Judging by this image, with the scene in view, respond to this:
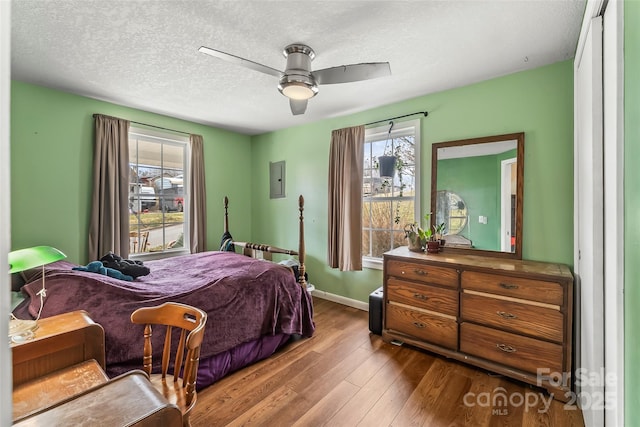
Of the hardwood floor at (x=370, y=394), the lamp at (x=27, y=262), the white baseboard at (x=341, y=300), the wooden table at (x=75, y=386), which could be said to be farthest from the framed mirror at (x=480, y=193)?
the lamp at (x=27, y=262)

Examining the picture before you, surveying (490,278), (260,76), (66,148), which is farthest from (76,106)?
(490,278)

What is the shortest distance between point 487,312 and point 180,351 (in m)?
2.08

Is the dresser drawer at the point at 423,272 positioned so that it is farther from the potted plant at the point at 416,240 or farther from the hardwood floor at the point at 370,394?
the hardwood floor at the point at 370,394

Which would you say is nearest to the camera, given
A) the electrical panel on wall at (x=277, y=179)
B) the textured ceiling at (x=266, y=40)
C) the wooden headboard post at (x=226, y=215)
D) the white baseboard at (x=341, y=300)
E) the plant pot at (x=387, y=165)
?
the textured ceiling at (x=266, y=40)

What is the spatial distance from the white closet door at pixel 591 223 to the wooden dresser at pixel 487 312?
0.14 meters

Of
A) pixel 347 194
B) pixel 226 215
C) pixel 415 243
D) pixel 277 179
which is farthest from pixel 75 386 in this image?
pixel 277 179

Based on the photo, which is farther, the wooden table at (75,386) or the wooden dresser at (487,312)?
the wooden dresser at (487,312)

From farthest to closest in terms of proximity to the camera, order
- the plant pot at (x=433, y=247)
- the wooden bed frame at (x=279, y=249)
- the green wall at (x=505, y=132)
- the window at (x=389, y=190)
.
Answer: the window at (x=389, y=190) < the wooden bed frame at (x=279, y=249) < the plant pot at (x=433, y=247) < the green wall at (x=505, y=132)

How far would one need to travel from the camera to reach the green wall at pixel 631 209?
86 cm

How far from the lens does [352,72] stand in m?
1.95


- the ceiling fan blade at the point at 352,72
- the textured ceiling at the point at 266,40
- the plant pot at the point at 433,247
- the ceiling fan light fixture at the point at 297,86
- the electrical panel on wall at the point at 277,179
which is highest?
the textured ceiling at the point at 266,40

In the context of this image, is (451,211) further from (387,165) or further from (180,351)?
(180,351)

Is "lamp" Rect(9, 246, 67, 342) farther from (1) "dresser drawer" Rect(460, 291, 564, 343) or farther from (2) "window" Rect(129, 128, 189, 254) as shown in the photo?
(1) "dresser drawer" Rect(460, 291, 564, 343)

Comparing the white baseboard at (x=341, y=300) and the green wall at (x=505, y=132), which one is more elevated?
the green wall at (x=505, y=132)
